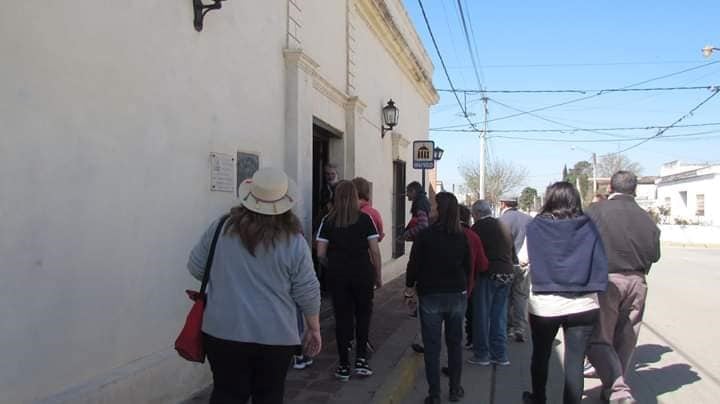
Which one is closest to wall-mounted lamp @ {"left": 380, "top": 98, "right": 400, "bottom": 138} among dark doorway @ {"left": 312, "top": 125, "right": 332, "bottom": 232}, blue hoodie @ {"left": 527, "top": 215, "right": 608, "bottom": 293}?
dark doorway @ {"left": 312, "top": 125, "right": 332, "bottom": 232}

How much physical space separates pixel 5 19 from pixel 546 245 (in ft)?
11.8

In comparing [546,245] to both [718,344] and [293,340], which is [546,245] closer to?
[293,340]

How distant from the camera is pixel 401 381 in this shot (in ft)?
16.8

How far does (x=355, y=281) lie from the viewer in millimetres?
5133

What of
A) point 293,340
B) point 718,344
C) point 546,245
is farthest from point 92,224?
point 718,344

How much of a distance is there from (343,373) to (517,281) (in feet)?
9.31

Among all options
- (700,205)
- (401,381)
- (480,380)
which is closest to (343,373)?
(401,381)

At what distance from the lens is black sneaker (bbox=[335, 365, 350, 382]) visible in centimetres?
512

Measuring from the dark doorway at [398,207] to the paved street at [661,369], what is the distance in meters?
5.20

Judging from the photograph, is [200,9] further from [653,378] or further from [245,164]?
[653,378]

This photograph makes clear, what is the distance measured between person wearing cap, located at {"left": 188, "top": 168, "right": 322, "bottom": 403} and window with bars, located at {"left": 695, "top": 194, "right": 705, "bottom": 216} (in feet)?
167

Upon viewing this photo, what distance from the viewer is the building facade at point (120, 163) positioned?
2941 mm

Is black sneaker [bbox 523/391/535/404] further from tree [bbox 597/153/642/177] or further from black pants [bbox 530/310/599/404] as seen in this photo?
tree [bbox 597/153/642/177]

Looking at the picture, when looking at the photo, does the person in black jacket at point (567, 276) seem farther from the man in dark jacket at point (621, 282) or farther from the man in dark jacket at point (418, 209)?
the man in dark jacket at point (418, 209)
